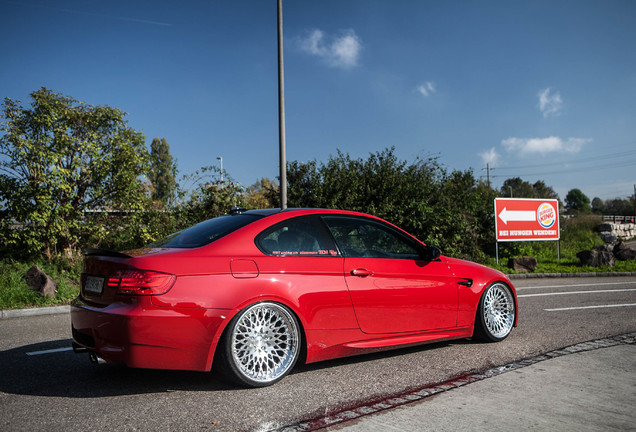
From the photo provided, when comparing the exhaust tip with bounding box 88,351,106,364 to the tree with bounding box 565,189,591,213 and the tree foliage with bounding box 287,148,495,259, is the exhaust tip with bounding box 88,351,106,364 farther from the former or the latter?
the tree with bounding box 565,189,591,213

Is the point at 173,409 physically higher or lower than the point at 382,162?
lower

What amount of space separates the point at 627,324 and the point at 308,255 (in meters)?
4.86

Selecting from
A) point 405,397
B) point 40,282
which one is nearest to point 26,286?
point 40,282

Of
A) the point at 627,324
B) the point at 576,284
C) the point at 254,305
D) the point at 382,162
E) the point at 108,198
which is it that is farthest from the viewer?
the point at 382,162

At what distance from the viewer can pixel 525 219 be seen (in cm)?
1723

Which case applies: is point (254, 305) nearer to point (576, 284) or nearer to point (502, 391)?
point (502, 391)

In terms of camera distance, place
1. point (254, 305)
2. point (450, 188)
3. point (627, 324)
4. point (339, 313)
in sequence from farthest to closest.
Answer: point (450, 188)
point (627, 324)
point (339, 313)
point (254, 305)

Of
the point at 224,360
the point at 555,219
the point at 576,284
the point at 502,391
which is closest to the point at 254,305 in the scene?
the point at 224,360

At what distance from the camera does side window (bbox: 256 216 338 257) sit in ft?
13.8

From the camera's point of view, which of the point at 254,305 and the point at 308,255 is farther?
the point at 308,255

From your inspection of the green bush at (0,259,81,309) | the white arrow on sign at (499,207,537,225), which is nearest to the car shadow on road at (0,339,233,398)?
the green bush at (0,259,81,309)

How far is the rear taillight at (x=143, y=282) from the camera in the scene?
11.8ft

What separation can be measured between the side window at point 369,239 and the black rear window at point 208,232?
0.77 metres

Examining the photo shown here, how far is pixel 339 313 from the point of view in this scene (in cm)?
427
